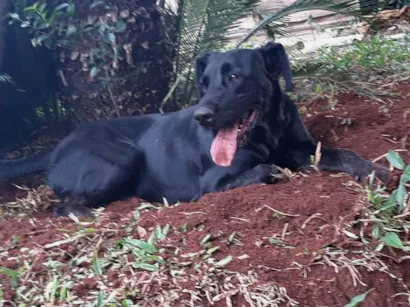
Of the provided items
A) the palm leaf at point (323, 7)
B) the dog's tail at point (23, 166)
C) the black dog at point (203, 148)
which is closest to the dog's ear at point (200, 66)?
the black dog at point (203, 148)

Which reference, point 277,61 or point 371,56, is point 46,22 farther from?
point 371,56

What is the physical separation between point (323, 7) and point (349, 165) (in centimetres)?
215

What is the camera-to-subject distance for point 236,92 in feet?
13.6

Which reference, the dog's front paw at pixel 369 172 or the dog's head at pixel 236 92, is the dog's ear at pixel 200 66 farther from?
the dog's front paw at pixel 369 172

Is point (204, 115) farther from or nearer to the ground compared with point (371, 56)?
farther from the ground

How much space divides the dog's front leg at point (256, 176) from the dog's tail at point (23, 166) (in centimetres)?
145

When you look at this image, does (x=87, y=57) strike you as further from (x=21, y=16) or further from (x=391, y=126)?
(x=391, y=126)

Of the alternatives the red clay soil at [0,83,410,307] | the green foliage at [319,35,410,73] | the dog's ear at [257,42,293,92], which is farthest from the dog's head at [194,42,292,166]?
the green foliage at [319,35,410,73]

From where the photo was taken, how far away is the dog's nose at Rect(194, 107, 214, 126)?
3.93 m

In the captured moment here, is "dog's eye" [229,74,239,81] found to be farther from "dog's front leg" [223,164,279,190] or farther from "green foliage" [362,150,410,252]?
"green foliage" [362,150,410,252]

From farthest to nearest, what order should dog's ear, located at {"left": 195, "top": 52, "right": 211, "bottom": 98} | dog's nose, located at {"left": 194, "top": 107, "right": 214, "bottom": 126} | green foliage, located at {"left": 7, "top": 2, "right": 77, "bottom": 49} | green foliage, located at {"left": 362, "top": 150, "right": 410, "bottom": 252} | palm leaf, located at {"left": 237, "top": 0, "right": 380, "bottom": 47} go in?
palm leaf, located at {"left": 237, "top": 0, "right": 380, "bottom": 47} < green foliage, located at {"left": 7, "top": 2, "right": 77, "bottom": 49} < dog's ear, located at {"left": 195, "top": 52, "right": 211, "bottom": 98} < dog's nose, located at {"left": 194, "top": 107, "right": 214, "bottom": 126} < green foliage, located at {"left": 362, "top": 150, "right": 410, "bottom": 252}

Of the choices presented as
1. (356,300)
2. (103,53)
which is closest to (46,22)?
(103,53)

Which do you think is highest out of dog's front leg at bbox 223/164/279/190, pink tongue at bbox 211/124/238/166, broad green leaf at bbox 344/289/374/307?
pink tongue at bbox 211/124/238/166

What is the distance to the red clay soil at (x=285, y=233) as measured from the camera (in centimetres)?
292
